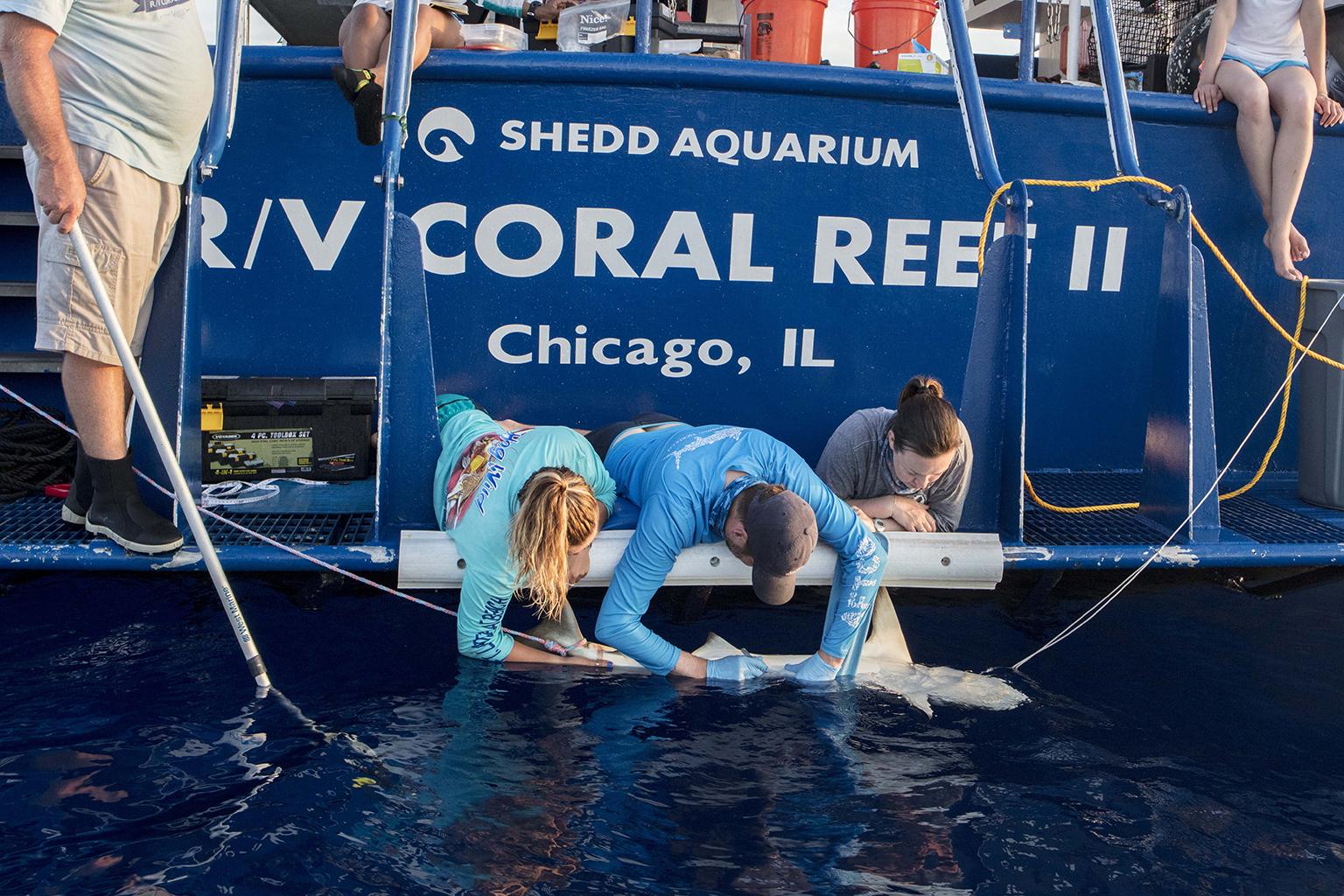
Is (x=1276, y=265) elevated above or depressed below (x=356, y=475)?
above

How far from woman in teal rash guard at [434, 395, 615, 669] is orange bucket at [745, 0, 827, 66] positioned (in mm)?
2589

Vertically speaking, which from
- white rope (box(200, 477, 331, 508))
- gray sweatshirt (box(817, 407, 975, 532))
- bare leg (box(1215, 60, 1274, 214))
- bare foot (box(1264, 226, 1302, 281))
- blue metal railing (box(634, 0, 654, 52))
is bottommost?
white rope (box(200, 477, 331, 508))

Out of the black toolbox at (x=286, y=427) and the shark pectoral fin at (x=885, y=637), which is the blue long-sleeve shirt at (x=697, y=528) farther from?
the black toolbox at (x=286, y=427)

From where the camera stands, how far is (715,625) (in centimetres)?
425

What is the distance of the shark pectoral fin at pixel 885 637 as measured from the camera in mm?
3879

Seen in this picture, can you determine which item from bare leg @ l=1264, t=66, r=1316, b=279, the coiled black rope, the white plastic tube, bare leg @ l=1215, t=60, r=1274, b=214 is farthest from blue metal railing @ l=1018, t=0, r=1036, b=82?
the coiled black rope

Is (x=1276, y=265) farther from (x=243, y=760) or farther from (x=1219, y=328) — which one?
(x=243, y=760)

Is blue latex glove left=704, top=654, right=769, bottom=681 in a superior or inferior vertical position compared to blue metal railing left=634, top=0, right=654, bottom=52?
inferior

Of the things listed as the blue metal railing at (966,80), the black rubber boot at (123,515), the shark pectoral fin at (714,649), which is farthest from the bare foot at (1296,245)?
the black rubber boot at (123,515)

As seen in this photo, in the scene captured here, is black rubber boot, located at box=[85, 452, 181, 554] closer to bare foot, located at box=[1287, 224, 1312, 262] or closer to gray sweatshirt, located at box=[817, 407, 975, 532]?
gray sweatshirt, located at box=[817, 407, 975, 532]

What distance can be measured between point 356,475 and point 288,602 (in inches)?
22.5

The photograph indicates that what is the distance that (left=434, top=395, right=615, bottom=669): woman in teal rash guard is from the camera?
3320 millimetres

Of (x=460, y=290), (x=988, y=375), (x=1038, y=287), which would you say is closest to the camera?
(x=988, y=375)

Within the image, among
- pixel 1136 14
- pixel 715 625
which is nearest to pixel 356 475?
pixel 715 625
